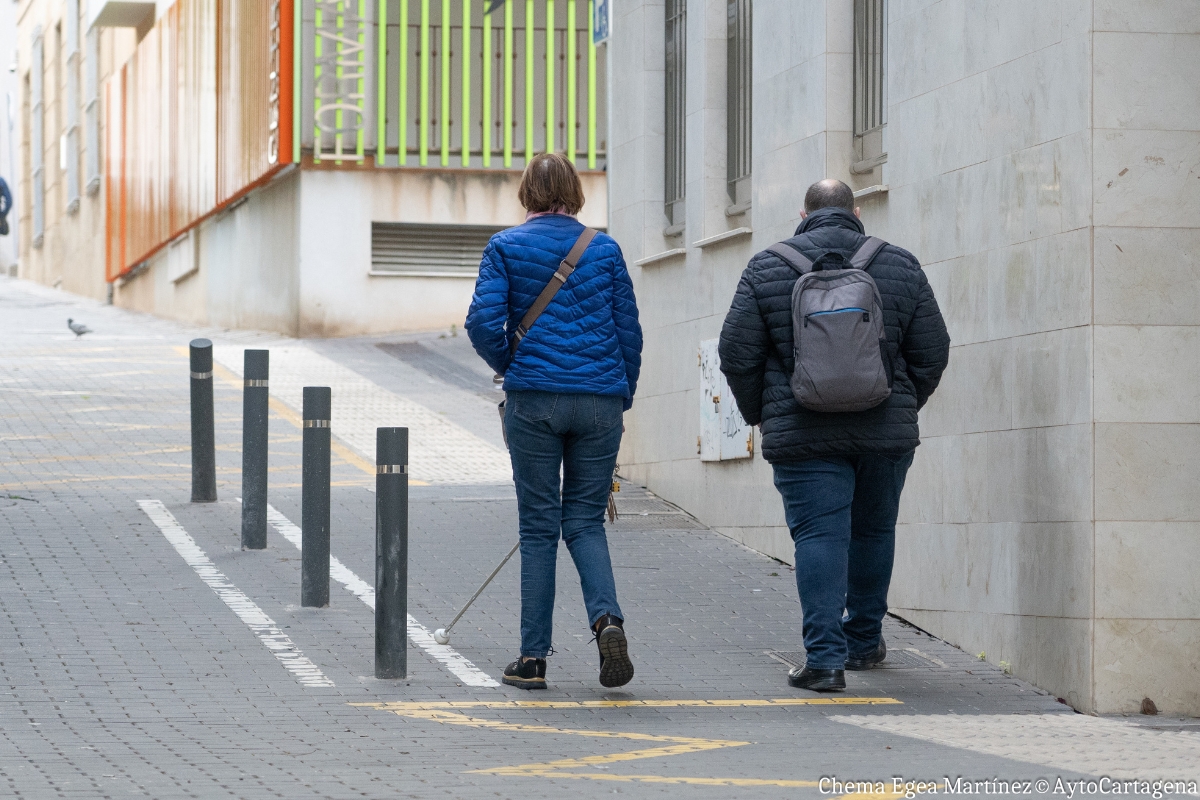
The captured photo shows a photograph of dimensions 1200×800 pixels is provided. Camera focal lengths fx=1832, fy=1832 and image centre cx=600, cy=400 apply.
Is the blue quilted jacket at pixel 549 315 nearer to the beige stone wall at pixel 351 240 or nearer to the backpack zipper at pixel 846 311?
the backpack zipper at pixel 846 311

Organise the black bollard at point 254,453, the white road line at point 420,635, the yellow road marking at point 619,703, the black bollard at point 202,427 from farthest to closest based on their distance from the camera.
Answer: the black bollard at point 202,427, the black bollard at point 254,453, the white road line at point 420,635, the yellow road marking at point 619,703

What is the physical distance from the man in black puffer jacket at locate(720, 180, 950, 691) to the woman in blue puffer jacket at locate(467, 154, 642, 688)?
48 cm

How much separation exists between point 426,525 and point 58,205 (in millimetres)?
34654

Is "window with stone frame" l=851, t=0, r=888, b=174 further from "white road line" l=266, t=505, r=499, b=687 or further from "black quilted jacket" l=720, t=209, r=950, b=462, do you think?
"white road line" l=266, t=505, r=499, b=687

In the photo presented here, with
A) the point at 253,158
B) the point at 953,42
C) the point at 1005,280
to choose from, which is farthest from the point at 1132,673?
the point at 253,158

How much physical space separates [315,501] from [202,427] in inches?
109

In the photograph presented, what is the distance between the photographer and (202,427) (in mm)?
10734

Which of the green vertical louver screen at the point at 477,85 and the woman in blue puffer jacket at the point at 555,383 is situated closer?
the woman in blue puffer jacket at the point at 555,383

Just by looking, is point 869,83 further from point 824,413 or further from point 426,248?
point 426,248

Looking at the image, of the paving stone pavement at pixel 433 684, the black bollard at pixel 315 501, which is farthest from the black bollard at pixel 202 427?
the black bollard at pixel 315 501

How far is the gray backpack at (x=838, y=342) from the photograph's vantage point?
6.57 meters

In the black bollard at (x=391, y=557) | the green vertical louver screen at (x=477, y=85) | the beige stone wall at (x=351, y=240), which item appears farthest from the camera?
the green vertical louver screen at (x=477, y=85)

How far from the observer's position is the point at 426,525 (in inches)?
413

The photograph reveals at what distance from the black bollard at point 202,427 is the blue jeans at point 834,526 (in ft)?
15.8
